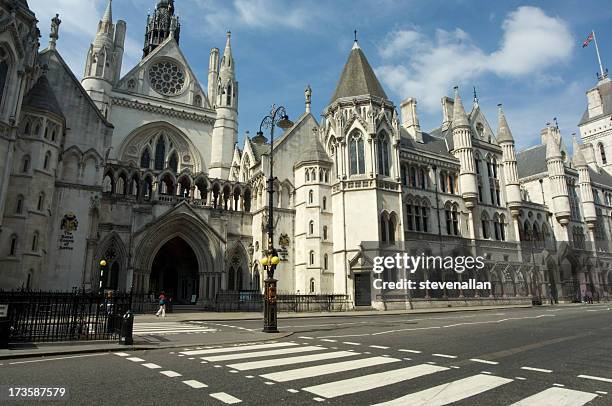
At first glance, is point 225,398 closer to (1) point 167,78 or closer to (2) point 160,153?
(2) point 160,153

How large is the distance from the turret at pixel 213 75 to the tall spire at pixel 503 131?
31.7 metres

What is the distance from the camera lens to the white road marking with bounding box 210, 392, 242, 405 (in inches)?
209

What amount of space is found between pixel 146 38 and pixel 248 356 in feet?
188

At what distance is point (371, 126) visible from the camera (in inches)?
1319

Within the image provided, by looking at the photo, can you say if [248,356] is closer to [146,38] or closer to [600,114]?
[146,38]

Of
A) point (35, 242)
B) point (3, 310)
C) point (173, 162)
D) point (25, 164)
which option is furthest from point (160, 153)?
point (3, 310)

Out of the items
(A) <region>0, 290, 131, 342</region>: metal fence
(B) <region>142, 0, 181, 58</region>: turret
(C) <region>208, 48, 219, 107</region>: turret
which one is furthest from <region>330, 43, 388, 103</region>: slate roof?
(A) <region>0, 290, 131, 342</region>: metal fence

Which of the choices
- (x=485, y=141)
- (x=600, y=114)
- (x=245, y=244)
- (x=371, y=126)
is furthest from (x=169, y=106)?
(x=600, y=114)

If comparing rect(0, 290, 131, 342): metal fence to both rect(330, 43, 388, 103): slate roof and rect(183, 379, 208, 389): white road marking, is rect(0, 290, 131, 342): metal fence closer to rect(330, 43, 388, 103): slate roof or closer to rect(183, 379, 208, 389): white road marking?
rect(183, 379, 208, 389): white road marking

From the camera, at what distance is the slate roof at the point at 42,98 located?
24.3m

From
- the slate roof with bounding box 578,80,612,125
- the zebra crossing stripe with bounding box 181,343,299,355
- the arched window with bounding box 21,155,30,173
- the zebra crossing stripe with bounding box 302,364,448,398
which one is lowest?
the zebra crossing stripe with bounding box 302,364,448,398

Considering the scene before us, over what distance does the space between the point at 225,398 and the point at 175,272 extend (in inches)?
1328

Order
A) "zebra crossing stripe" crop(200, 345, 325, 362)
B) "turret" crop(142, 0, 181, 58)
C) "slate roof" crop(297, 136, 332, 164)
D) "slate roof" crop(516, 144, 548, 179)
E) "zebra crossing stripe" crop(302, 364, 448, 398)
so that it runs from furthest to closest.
Result: "turret" crop(142, 0, 181, 58)
"slate roof" crop(516, 144, 548, 179)
"slate roof" crop(297, 136, 332, 164)
"zebra crossing stripe" crop(200, 345, 325, 362)
"zebra crossing stripe" crop(302, 364, 448, 398)

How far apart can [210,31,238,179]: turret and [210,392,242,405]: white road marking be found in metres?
34.3
